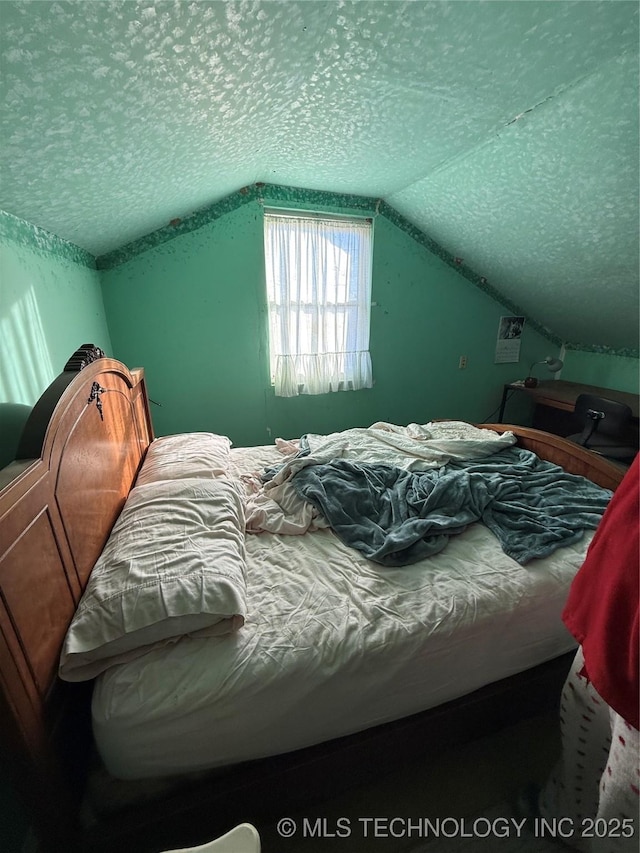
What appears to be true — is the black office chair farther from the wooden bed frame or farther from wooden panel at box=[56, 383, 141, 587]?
wooden panel at box=[56, 383, 141, 587]

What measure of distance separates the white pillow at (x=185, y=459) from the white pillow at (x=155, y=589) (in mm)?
260

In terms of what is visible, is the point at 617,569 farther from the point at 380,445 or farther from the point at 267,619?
the point at 380,445

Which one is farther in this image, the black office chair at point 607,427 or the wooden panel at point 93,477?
the black office chair at point 607,427

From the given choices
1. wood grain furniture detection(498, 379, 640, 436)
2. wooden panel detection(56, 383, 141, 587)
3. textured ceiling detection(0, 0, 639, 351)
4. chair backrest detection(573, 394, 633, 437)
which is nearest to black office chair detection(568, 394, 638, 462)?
chair backrest detection(573, 394, 633, 437)

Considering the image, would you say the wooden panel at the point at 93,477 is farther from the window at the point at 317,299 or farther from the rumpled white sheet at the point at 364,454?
the window at the point at 317,299

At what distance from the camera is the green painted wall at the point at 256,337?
7.59 ft

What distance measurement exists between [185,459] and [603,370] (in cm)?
366

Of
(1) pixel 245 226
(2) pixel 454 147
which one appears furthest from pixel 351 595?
(1) pixel 245 226

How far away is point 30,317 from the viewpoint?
1.19m

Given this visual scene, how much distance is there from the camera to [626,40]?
3.54 feet

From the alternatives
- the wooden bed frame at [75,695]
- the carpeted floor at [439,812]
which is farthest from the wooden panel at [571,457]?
the carpeted floor at [439,812]

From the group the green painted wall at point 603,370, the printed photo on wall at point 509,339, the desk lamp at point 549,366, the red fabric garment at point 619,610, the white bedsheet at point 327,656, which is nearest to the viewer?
the red fabric garment at point 619,610

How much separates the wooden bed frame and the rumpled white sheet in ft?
1.76

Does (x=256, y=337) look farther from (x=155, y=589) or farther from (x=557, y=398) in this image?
(x=557, y=398)
